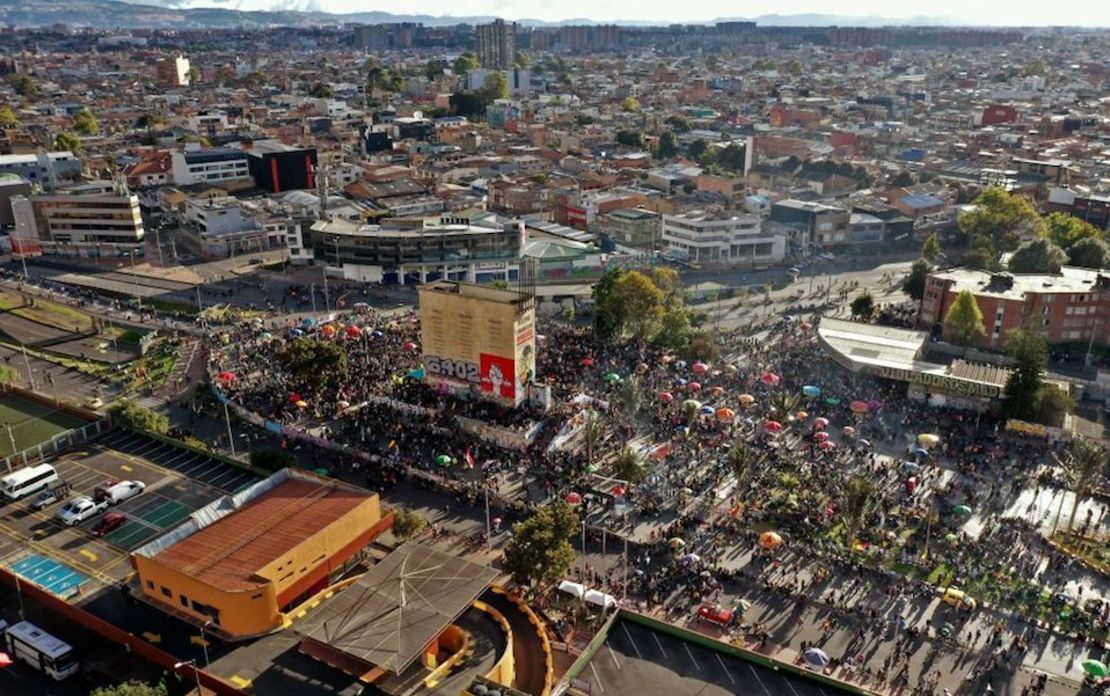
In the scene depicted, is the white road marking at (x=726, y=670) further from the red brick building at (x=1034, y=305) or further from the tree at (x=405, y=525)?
the red brick building at (x=1034, y=305)

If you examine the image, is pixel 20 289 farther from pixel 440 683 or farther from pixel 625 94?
pixel 625 94

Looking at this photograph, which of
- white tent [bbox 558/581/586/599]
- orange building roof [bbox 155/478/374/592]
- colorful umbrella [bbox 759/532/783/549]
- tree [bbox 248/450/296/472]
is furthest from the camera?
tree [bbox 248/450/296/472]

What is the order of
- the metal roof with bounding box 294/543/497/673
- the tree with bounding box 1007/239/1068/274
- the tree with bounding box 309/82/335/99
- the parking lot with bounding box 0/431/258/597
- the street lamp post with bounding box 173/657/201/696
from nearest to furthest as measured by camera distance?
the metal roof with bounding box 294/543/497/673 → the street lamp post with bounding box 173/657/201/696 → the parking lot with bounding box 0/431/258/597 → the tree with bounding box 1007/239/1068/274 → the tree with bounding box 309/82/335/99

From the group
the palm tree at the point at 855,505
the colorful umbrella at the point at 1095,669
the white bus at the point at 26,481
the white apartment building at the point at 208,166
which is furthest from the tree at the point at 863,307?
the white apartment building at the point at 208,166

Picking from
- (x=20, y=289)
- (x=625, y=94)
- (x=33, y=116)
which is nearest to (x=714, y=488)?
(x=20, y=289)

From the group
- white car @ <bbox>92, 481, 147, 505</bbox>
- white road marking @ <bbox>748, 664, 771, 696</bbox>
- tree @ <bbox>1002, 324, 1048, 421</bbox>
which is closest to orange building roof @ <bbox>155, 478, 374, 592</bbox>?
white car @ <bbox>92, 481, 147, 505</bbox>

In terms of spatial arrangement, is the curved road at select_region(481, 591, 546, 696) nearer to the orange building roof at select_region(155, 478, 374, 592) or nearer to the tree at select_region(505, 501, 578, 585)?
the tree at select_region(505, 501, 578, 585)
